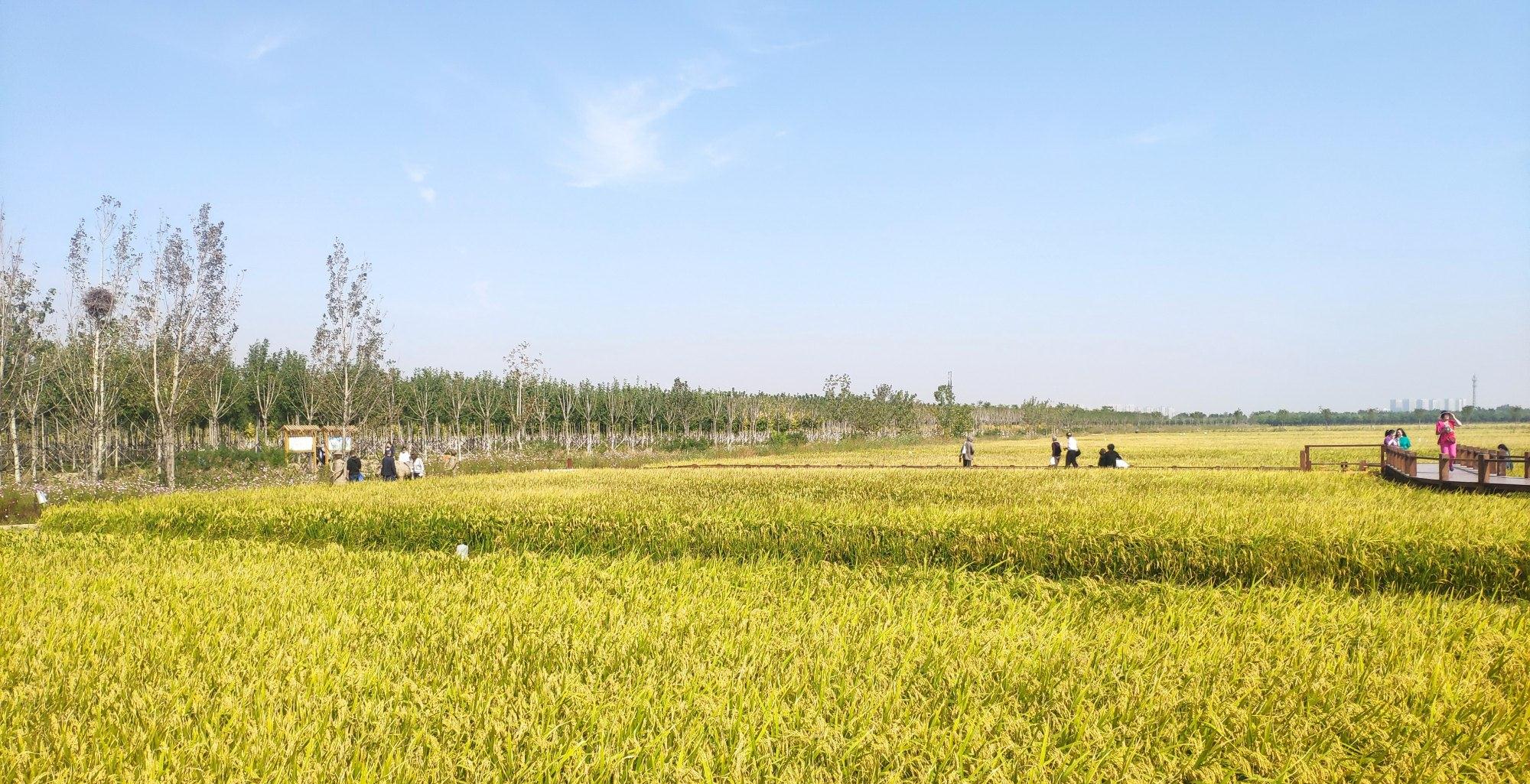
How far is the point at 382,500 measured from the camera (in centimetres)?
1311

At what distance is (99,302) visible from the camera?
2262cm

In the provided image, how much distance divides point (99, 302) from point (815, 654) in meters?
26.7

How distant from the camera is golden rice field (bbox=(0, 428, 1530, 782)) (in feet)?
11.4

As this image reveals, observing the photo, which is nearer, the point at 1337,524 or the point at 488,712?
the point at 488,712

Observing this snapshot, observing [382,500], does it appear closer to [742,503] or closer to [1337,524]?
[742,503]

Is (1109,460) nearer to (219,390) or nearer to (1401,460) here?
(1401,460)

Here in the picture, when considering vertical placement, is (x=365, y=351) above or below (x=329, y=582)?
above

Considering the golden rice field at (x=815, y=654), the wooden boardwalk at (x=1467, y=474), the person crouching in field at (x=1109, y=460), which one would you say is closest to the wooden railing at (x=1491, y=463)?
the wooden boardwalk at (x=1467, y=474)

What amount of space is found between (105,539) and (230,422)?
4519cm

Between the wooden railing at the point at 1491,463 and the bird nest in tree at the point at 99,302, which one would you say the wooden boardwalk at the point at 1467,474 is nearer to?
the wooden railing at the point at 1491,463

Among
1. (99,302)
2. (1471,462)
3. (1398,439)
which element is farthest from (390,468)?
(1398,439)

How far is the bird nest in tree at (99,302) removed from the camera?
2264cm

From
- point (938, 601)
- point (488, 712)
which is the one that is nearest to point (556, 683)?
point (488, 712)

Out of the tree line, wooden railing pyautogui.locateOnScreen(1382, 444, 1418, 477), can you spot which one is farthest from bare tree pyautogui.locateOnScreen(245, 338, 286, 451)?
wooden railing pyautogui.locateOnScreen(1382, 444, 1418, 477)
